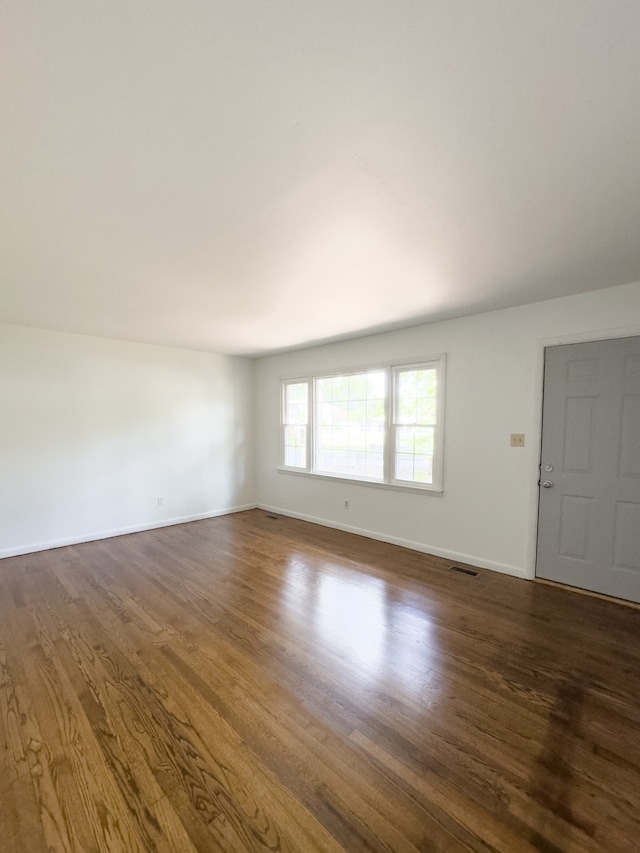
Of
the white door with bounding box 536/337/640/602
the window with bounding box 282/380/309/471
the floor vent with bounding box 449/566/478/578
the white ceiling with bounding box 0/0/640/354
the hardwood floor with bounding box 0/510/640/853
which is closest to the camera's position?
→ the white ceiling with bounding box 0/0/640/354

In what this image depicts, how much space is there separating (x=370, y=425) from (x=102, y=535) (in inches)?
145

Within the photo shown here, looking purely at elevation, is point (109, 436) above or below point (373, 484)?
above

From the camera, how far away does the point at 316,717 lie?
177cm

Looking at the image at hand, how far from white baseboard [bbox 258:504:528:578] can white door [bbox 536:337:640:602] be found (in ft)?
0.88

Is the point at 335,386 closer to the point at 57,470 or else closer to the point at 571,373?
the point at 571,373

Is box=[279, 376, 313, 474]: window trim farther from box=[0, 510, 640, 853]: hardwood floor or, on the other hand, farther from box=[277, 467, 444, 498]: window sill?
box=[0, 510, 640, 853]: hardwood floor

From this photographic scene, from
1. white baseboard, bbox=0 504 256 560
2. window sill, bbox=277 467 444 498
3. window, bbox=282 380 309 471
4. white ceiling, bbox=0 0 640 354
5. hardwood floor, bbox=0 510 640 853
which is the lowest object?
white baseboard, bbox=0 504 256 560

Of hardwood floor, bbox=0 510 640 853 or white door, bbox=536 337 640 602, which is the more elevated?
white door, bbox=536 337 640 602

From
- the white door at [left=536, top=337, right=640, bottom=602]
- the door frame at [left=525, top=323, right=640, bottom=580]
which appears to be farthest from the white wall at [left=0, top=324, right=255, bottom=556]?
the white door at [left=536, top=337, right=640, bottom=602]

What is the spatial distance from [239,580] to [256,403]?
3.43 meters

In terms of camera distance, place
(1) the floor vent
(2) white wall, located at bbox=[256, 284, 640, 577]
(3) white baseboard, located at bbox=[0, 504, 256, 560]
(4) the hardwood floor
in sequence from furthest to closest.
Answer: (3) white baseboard, located at bbox=[0, 504, 256, 560], (1) the floor vent, (2) white wall, located at bbox=[256, 284, 640, 577], (4) the hardwood floor

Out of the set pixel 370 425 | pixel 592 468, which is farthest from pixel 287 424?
pixel 592 468

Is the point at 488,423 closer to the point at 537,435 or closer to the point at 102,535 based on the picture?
the point at 537,435

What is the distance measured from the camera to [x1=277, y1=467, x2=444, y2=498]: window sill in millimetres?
4031
